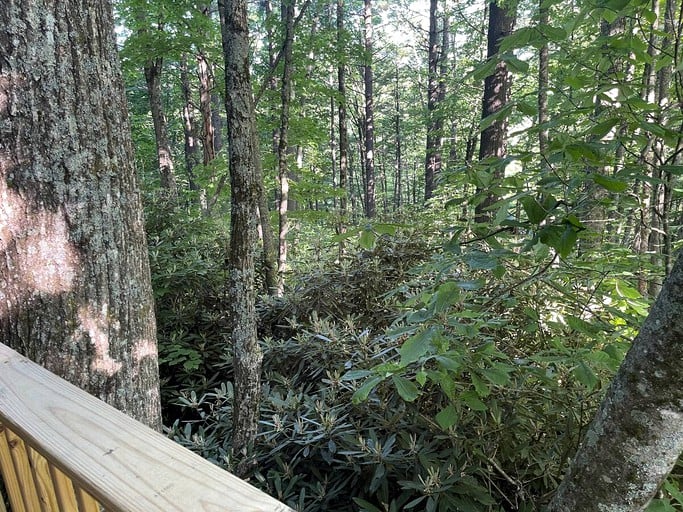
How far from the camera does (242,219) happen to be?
2330mm

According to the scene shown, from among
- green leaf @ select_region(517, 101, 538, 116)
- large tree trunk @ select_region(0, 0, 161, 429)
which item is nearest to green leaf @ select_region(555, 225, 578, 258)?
green leaf @ select_region(517, 101, 538, 116)

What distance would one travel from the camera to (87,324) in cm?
138

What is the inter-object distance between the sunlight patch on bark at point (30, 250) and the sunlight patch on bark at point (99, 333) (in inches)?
4.6

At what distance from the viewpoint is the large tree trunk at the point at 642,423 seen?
729mm

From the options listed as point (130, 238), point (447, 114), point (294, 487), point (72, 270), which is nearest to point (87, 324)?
point (72, 270)

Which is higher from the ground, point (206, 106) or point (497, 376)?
point (206, 106)

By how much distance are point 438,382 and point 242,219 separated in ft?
4.72

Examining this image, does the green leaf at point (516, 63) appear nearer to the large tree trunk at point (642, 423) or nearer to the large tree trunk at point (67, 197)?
the large tree trunk at point (642, 423)

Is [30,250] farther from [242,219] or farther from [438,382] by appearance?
[438,382]

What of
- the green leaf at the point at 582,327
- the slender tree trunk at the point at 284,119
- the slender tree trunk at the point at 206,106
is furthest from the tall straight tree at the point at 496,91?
the slender tree trunk at the point at 206,106

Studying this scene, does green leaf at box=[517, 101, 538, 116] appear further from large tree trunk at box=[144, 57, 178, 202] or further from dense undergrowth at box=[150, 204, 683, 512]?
large tree trunk at box=[144, 57, 178, 202]

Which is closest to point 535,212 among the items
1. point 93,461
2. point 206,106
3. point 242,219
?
point 93,461

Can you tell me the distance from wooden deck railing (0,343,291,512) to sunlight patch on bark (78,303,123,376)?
1.21ft

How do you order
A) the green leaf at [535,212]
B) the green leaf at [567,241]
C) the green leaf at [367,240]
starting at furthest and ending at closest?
the green leaf at [367,240], the green leaf at [535,212], the green leaf at [567,241]
